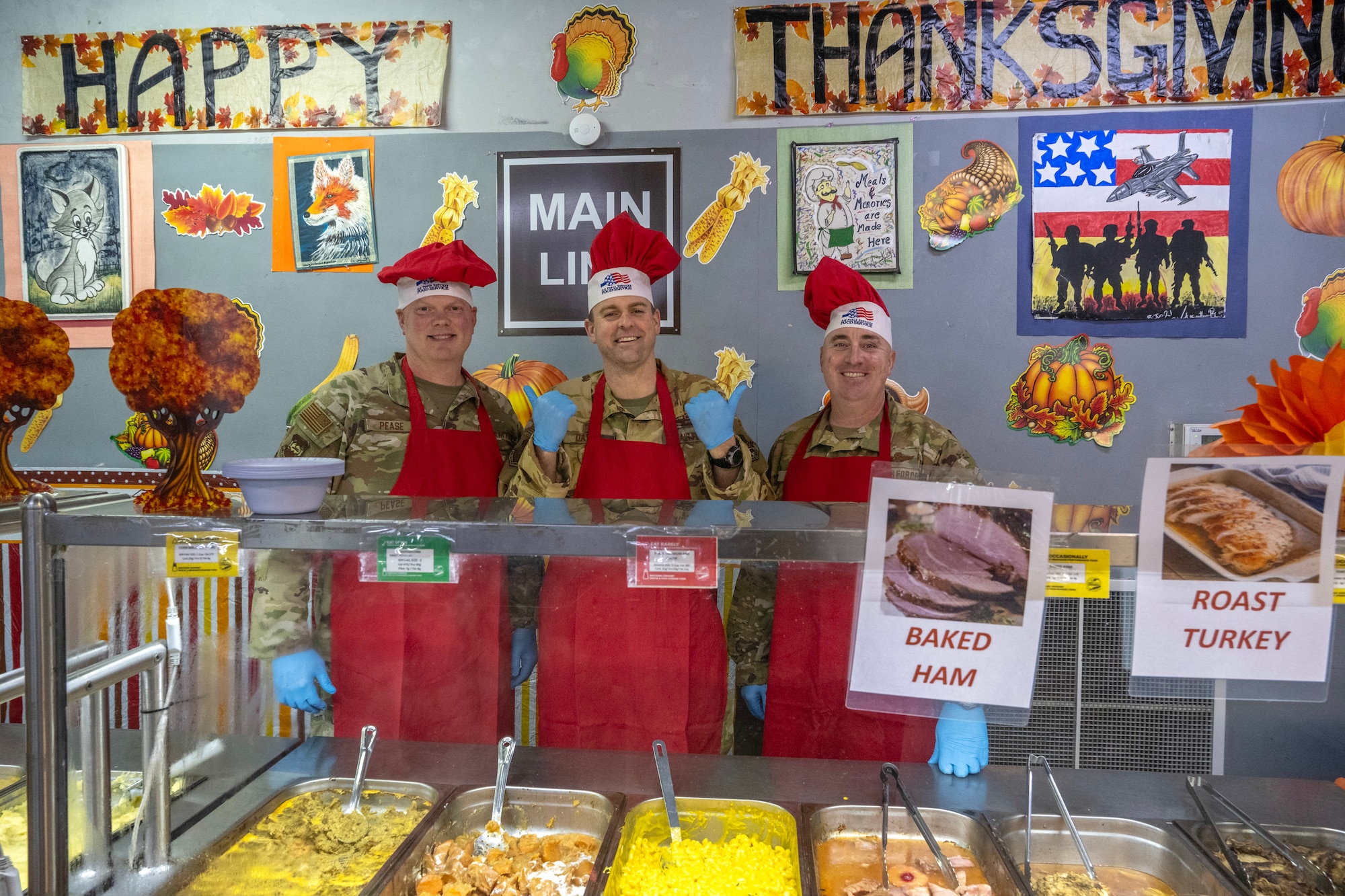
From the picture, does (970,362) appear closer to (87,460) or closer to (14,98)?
(87,460)

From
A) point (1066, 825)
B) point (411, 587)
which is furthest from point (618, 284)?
point (1066, 825)

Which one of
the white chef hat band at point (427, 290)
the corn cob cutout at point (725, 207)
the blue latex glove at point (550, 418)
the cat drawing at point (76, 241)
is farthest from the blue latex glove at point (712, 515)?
the cat drawing at point (76, 241)

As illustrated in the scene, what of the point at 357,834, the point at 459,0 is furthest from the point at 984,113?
the point at 357,834

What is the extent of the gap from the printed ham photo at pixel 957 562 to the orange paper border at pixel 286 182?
8.98ft

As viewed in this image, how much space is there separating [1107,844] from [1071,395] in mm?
1988

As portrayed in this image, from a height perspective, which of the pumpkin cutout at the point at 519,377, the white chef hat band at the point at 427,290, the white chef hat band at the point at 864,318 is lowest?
the pumpkin cutout at the point at 519,377

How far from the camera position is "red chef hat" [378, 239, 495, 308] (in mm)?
2699

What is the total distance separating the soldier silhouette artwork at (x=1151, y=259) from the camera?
118 inches

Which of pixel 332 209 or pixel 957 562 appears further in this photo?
pixel 332 209

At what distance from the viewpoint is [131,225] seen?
133 inches

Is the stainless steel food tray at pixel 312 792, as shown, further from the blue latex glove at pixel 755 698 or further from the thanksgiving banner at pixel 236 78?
the thanksgiving banner at pixel 236 78

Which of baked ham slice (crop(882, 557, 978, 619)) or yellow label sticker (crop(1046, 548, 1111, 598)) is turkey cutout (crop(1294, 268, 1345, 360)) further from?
baked ham slice (crop(882, 557, 978, 619))

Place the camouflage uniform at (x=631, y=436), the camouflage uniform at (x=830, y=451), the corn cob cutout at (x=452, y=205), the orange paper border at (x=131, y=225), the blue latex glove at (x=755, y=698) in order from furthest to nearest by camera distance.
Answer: the orange paper border at (x=131, y=225)
the corn cob cutout at (x=452, y=205)
the camouflage uniform at (x=631, y=436)
the blue latex glove at (x=755, y=698)
the camouflage uniform at (x=830, y=451)

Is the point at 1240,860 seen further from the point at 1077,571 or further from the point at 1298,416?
the point at 1298,416
